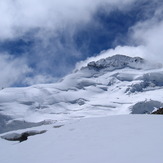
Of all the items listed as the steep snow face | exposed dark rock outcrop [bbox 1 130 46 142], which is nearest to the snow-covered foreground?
exposed dark rock outcrop [bbox 1 130 46 142]

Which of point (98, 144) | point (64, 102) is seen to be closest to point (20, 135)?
point (98, 144)

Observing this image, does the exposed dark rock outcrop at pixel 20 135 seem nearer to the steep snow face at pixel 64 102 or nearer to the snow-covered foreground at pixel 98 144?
the snow-covered foreground at pixel 98 144

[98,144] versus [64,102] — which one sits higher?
[64,102]

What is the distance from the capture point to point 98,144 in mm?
11430

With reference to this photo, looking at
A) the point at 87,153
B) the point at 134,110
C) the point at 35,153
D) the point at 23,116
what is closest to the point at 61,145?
the point at 35,153

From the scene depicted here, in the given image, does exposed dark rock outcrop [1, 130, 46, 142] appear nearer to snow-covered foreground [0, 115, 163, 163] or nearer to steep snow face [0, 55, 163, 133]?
snow-covered foreground [0, 115, 163, 163]

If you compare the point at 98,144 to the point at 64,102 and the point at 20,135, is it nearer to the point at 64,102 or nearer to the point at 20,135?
the point at 20,135

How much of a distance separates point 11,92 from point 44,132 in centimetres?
14513

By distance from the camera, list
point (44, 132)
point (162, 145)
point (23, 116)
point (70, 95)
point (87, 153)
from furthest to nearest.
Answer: point (70, 95), point (23, 116), point (44, 132), point (87, 153), point (162, 145)

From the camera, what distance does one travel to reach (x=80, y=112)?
145750 mm

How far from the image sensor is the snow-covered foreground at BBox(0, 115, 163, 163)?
364 inches

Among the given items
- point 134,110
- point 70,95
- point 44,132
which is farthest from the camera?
point 70,95

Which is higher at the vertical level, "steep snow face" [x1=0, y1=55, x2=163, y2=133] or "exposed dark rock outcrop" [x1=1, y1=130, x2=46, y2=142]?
"steep snow face" [x1=0, y1=55, x2=163, y2=133]

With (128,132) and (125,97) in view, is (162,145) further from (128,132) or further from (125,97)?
(125,97)
